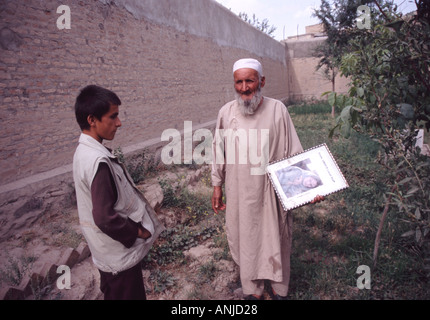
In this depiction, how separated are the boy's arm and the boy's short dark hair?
29cm

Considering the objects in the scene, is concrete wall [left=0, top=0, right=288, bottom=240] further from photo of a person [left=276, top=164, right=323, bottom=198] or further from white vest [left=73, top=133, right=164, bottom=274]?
photo of a person [left=276, top=164, right=323, bottom=198]

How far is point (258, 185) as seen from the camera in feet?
7.93

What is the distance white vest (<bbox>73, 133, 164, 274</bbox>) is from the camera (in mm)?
1520

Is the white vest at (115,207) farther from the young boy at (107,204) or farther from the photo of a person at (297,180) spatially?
the photo of a person at (297,180)

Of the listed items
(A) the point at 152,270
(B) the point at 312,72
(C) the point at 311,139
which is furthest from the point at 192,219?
(B) the point at 312,72

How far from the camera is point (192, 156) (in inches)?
269

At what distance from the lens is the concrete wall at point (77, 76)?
11.3 ft

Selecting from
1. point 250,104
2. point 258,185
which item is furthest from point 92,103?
point 258,185

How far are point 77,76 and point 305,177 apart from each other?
3661 mm

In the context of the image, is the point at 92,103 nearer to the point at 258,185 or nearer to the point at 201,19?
the point at 258,185

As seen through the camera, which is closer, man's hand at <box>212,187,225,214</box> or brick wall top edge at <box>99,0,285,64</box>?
man's hand at <box>212,187,225,214</box>

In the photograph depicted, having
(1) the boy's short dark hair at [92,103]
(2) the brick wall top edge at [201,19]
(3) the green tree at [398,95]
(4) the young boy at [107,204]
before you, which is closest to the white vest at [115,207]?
(4) the young boy at [107,204]

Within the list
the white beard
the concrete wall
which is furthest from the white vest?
the concrete wall
